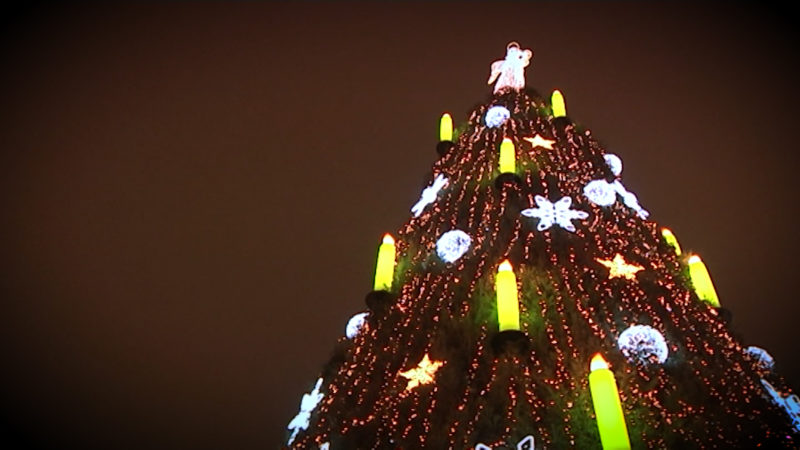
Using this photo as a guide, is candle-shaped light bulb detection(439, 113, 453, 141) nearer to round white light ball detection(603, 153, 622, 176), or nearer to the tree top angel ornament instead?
the tree top angel ornament

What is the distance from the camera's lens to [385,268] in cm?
764

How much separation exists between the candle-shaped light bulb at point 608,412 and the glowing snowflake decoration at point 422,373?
87.4 inches

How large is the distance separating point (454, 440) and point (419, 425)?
0.46 meters

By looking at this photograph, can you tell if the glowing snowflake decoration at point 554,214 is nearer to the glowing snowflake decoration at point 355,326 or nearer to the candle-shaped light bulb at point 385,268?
the candle-shaped light bulb at point 385,268

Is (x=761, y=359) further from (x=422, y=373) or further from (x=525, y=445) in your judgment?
(x=422, y=373)

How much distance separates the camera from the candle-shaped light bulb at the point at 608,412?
169 inches

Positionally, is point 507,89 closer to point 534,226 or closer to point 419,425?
point 534,226

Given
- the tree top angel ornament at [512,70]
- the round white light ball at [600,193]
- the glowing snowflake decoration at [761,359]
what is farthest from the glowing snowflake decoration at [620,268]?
the tree top angel ornament at [512,70]

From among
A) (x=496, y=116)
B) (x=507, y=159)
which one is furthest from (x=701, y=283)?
(x=496, y=116)

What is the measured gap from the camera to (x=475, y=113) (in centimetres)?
1039

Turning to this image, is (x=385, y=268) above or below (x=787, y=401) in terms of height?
above

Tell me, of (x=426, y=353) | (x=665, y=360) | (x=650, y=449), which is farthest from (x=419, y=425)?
(x=665, y=360)

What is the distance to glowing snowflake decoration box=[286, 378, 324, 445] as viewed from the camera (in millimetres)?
7582

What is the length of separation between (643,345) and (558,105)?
4964 mm
